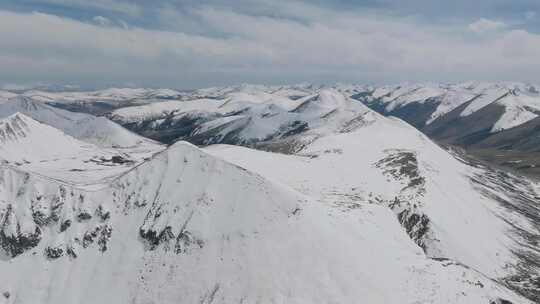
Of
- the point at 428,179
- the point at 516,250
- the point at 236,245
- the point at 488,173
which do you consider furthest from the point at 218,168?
the point at 488,173

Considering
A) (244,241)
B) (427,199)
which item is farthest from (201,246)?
(427,199)

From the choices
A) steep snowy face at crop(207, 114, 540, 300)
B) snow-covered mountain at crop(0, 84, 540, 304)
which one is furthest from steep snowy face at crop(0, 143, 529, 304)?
steep snowy face at crop(207, 114, 540, 300)

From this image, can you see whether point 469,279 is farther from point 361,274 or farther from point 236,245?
A: point 236,245

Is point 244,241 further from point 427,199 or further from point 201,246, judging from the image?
point 427,199

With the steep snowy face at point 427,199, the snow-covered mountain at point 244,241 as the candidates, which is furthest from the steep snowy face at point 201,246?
the steep snowy face at point 427,199

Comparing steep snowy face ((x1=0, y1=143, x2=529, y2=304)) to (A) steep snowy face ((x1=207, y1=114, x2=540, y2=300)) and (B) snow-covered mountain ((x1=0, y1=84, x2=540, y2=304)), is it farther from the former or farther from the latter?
(A) steep snowy face ((x1=207, y1=114, x2=540, y2=300))
